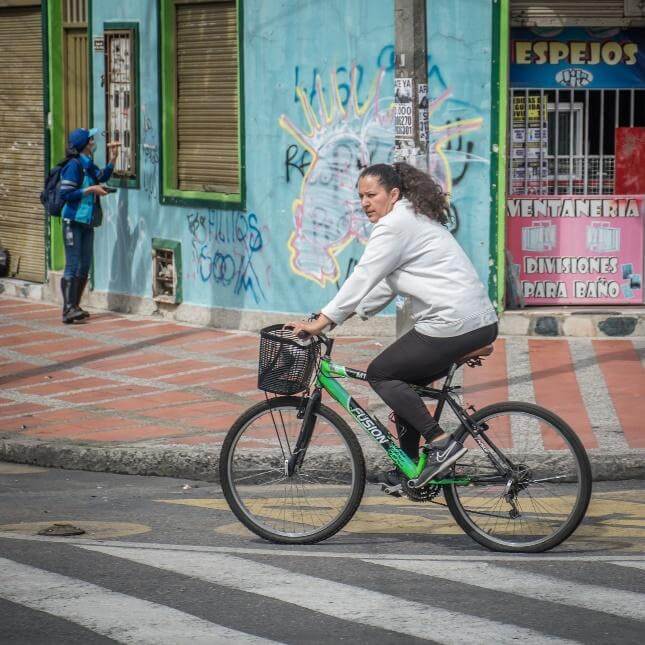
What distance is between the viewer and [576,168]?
12641 mm

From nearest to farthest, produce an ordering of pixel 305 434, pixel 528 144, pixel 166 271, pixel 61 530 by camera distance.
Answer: pixel 305 434 < pixel 61 530 < pixel 528 144 < pixel 166 271

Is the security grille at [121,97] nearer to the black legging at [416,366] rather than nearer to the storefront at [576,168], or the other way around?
the storefront at [576,168]

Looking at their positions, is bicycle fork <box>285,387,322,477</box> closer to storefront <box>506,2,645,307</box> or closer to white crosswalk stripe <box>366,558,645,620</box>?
white crosswalk stripe <box>366,558,645,620</box>

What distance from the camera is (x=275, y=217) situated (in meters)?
13.0

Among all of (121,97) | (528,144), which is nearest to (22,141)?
(121,97)

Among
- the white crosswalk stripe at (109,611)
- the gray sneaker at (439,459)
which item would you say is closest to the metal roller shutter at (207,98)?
the gray sneaker at (439,459)

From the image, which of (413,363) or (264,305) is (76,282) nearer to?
(264,305)

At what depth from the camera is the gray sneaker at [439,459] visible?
6312 mm

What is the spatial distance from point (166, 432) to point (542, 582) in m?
3.84

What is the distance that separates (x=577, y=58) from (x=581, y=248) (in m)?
1.62

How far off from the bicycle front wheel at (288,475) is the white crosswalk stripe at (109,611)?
1054mm

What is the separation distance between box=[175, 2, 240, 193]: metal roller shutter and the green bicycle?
279 inches

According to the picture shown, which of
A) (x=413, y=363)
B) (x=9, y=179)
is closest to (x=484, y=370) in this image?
(x=413, y=363)

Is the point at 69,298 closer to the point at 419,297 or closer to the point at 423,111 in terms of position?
the point at 423,111
